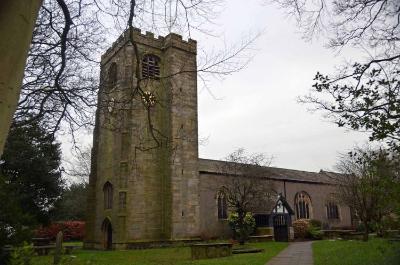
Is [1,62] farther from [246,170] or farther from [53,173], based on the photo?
[246,170]

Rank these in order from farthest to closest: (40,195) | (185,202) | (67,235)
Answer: (67,235)
(185,202)
(40,195)

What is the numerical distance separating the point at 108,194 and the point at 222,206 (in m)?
10.4

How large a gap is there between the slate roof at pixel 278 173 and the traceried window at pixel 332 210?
2642 millimetres

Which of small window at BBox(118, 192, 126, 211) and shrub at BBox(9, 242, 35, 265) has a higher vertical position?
small window at BBox(118, 192, 126, 211)

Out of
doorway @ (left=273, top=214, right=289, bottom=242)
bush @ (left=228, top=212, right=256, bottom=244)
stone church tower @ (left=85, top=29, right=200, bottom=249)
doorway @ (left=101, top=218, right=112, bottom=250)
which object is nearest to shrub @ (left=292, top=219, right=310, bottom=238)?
doorway @ (left=273, top=214, right=289, bottom=242)

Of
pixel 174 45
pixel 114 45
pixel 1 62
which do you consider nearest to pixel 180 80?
pixel 174 45

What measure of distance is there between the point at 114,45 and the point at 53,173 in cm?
1863

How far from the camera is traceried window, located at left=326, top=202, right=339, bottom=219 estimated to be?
43.8 metres

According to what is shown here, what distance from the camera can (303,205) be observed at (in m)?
41.4

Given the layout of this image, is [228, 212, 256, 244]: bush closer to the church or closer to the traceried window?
the church

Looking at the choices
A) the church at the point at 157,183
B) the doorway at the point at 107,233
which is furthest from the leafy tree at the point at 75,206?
the doorway at the point at 107,233

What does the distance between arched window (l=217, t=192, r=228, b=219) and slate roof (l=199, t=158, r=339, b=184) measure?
82.7 inches

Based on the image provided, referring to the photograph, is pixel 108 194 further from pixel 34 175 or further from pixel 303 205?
pixel 303 205

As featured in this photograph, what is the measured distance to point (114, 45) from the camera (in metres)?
8.70
